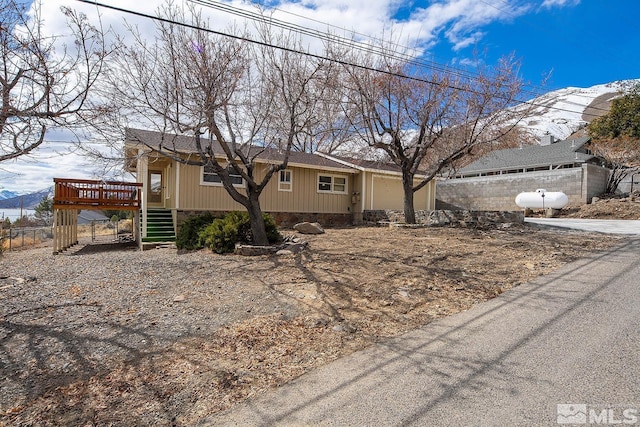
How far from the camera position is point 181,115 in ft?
23.5

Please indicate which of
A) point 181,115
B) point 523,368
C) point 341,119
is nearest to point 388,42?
point 341,119

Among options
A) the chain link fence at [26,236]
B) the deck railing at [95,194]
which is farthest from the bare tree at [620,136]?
the chain link fence at [26,236]

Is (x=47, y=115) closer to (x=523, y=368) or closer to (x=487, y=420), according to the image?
(x=487, y=420)

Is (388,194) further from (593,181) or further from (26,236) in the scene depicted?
(26,236)

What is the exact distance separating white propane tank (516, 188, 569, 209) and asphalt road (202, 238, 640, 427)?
16.8 meters

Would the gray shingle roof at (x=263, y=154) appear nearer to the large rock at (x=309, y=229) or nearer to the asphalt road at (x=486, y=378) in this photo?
the large rock at (x=309, y=229)

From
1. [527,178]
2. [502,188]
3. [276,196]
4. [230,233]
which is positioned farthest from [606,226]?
[230,233]

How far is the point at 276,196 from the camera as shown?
14.1 meters

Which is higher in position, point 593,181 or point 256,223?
point 593,181

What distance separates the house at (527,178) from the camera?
1900cm

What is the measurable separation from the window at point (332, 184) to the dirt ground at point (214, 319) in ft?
26.9

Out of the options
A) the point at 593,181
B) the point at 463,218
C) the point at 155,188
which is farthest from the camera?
the point at 593,181

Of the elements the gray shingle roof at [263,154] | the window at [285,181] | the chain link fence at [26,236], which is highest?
the gray shingle roof at [263,154]

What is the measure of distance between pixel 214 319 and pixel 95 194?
9773mm
